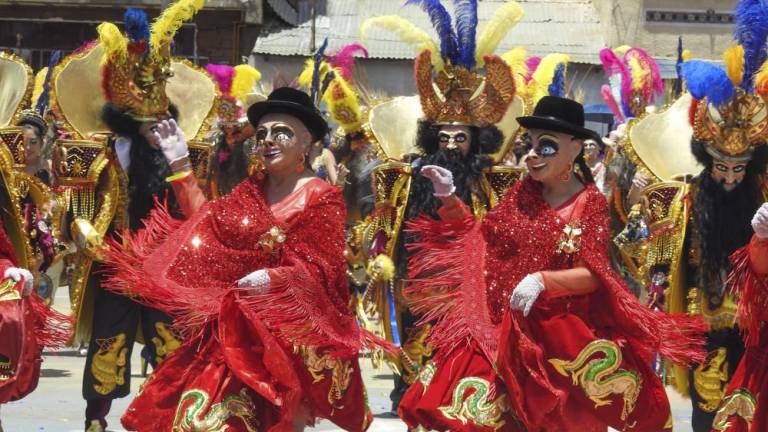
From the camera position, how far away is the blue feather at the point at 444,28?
8828 millimetres

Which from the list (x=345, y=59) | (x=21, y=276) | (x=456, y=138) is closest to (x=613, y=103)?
(x=345, y=59)

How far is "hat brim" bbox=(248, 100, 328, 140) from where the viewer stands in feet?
22.6

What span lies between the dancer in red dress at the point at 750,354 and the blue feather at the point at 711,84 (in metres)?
0.88

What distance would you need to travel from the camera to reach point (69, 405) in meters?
10.1

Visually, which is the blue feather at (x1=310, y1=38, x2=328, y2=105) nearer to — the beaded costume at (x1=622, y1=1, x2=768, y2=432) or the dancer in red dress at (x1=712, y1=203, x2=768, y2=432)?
the beaded costume at (x1=622, y1=1, x2=768, y2=432)

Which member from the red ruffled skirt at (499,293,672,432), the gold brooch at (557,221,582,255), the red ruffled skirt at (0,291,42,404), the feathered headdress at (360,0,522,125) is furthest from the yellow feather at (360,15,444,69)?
the red ruffled skirt at (0,291,42,404)

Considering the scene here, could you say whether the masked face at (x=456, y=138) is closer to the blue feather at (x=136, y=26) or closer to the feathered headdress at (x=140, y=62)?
the feathered headdress at (x=140, y=62)

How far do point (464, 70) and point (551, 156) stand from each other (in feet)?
7.31

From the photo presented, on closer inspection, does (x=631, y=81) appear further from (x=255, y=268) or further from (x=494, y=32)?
(x=255, y=268)

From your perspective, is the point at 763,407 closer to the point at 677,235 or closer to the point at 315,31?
the point at 677,235

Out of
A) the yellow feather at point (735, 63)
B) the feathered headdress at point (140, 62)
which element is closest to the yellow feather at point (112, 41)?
the feathered headdress at point (140, 62)

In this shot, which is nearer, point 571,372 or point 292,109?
point 571,372

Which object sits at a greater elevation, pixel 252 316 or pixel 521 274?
pixel 521 274

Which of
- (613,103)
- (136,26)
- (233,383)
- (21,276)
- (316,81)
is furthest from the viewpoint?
(613,103)
